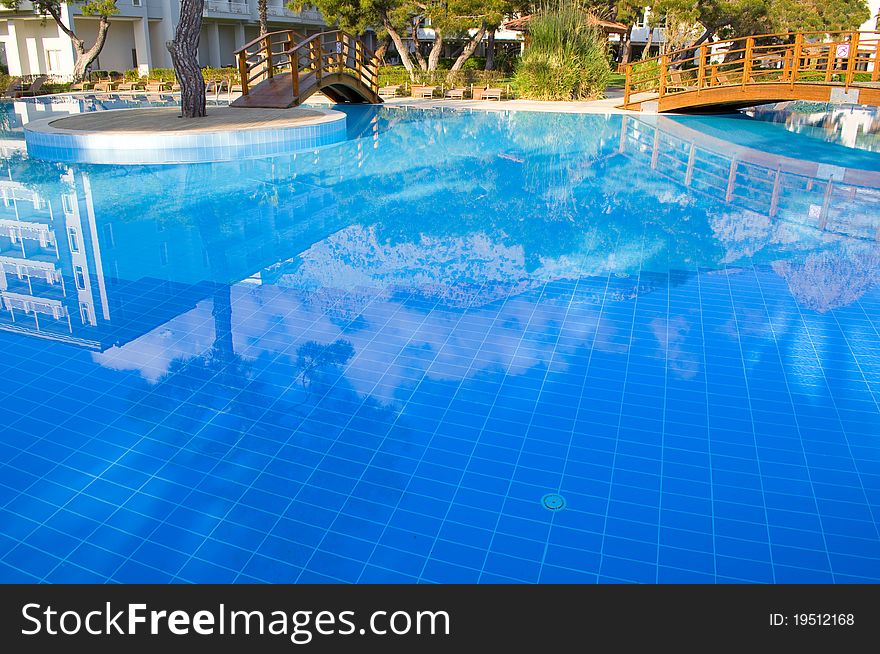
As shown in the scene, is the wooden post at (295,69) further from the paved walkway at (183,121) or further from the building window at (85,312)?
the building window at (85,312)

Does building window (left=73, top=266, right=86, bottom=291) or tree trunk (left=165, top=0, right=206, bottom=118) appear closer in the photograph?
building window (left=73, top=266, right=86, bottom=291)

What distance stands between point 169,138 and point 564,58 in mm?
12839

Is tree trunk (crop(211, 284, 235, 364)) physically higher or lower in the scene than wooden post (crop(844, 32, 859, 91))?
lower

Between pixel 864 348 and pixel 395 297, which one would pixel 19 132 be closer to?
pixel 395 297

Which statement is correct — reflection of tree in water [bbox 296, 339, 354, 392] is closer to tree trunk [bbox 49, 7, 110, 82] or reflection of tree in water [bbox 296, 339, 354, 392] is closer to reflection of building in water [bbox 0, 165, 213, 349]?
reflection of building in water [bbox 0, 165, 213, 349]

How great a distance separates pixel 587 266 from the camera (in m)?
6.59

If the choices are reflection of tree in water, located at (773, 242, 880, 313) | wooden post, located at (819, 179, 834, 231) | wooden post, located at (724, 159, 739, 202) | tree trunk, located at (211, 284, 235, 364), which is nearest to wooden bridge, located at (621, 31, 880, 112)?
wooden post, located at (724, 159, 739, 202)

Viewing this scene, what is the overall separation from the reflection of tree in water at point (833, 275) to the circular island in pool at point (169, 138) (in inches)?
335

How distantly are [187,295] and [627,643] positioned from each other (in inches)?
171

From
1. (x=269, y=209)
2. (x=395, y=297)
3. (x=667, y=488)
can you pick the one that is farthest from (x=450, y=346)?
(x=269, y=209)

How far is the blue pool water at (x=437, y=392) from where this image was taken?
2988mm

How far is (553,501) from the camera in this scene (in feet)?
10.7

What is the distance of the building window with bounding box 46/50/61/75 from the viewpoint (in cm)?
3088

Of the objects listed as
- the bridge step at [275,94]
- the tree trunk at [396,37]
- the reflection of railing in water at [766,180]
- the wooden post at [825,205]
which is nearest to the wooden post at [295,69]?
the bridge step at [275,94]
